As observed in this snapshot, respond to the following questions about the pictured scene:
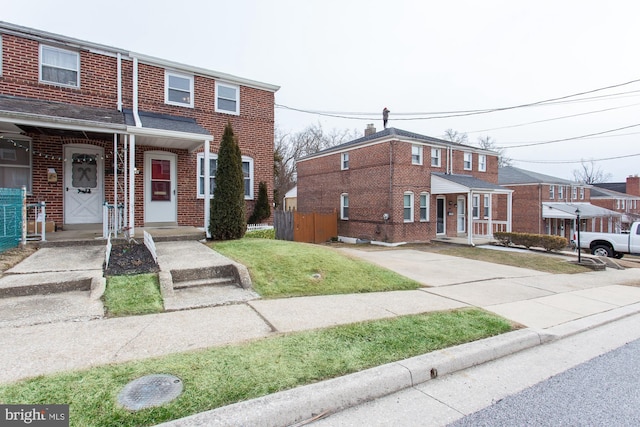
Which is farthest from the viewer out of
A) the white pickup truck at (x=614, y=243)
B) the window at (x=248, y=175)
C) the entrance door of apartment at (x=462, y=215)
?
the entrance door of apartment at (x=462, y=215)

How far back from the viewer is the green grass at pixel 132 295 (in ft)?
16.0

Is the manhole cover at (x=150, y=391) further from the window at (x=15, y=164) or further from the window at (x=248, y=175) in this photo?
the window at (x=248, y=175)

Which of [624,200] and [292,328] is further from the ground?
[624,200]

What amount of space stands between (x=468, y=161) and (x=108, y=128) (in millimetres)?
19748

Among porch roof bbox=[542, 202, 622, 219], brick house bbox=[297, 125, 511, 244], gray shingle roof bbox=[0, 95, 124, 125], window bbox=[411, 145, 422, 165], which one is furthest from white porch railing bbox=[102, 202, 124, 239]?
porch roof bbox=[542, 202, 622, 219]

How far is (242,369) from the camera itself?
323cm

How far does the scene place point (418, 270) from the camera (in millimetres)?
9539

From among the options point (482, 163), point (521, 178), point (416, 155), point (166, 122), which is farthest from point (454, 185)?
point (521, 178)

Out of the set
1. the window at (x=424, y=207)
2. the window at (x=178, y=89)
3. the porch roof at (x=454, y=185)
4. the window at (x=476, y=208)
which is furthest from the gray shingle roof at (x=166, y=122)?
the window at (x=476, y=208)

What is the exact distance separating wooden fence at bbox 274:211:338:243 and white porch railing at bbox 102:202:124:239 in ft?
35.9

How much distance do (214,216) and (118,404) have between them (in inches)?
293

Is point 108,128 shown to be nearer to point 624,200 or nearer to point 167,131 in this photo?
point 167,131

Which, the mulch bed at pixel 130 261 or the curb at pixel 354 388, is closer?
the curb at pixel 354 388

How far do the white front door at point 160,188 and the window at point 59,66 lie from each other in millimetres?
2932
